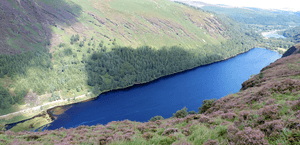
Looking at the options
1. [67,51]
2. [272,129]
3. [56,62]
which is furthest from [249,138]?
[67,51]

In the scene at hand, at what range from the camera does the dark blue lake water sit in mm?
92500

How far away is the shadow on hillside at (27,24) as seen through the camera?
134 m

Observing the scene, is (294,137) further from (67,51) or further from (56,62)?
(67,51)

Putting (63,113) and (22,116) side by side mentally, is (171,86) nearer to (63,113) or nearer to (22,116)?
(63,113)

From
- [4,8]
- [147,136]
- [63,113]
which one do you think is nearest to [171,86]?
[63,113]

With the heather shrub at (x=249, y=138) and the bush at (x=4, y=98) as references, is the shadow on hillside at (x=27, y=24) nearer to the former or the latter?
the bush at (x=4, y=98)

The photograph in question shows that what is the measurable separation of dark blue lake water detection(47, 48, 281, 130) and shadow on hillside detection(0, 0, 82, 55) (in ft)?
287

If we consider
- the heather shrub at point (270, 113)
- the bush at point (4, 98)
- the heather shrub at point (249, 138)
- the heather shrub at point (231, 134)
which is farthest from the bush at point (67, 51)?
the heather shrub at point (249, 138)

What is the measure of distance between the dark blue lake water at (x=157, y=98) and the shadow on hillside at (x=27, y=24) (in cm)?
8746

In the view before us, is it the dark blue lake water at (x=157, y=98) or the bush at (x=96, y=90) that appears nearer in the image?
the dark blue lake water at (x=157, y=98)

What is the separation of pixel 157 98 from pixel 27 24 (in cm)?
16059

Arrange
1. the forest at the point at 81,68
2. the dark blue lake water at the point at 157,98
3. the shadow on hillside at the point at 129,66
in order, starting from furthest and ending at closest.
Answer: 1. the shadow on hillside at the point at 129,66
2. the forest at the point at 81,68
3. the dark blue lake water at the point at 157,98

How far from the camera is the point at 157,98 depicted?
112 m

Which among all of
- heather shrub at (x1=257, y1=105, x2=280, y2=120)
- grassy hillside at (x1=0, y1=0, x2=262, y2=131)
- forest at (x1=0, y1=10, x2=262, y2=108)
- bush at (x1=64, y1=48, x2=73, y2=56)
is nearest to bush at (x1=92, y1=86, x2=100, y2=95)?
forest at (x1=0, y1=10, x2=262, y2=108)
